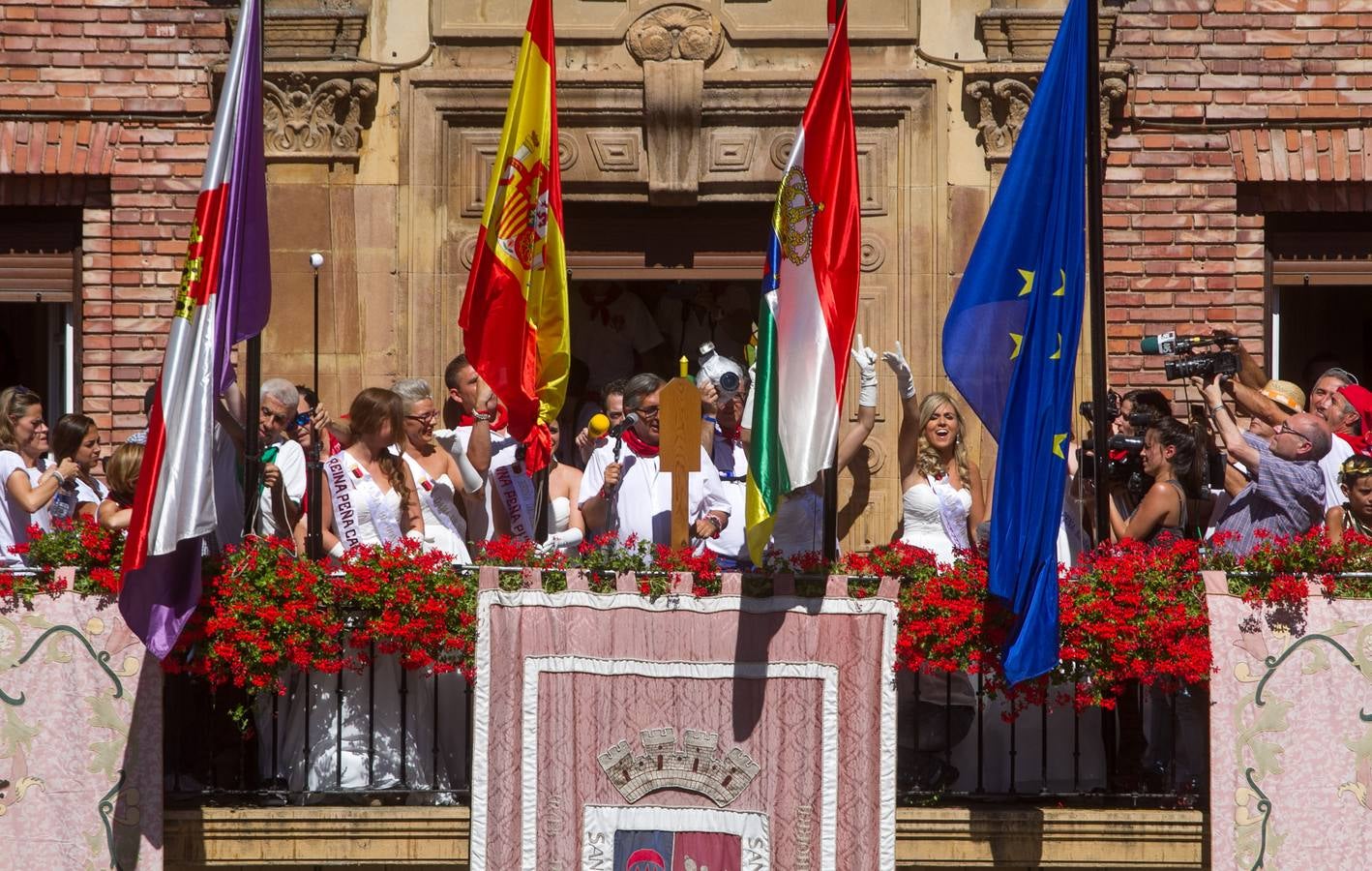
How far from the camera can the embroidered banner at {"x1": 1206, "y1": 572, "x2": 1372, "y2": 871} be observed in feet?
28.4

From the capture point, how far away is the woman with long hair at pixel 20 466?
982 centimetres

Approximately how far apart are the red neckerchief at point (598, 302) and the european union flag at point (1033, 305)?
171 inches

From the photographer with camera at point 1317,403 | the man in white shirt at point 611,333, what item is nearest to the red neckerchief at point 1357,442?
the photographer with camera at point 1317,403

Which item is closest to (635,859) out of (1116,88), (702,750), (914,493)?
(702,750)

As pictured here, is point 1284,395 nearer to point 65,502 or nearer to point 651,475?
point 651,475

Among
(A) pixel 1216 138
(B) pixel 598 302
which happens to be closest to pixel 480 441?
(B) pixel 598 302

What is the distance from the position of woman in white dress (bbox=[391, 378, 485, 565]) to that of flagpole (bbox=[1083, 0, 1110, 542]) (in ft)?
9.16

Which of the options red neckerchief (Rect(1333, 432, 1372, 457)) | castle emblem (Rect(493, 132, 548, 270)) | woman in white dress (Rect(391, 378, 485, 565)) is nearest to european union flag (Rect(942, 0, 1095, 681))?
red neckerchief (Rect(1333, 432, 1372, 457))

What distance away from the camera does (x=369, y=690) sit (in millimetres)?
9203

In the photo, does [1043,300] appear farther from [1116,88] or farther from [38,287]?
[38,287]

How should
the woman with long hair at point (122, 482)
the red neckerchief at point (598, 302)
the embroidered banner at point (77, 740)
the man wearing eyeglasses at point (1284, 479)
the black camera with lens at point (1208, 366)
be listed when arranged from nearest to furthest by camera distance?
the embroidered banner at point (77, 740) < the man wearing eyeglasses at point (1284, 479) < the woman with long hair at point (122, 482) < the black camera with lens at point (1208, 366) < the red neckerchief at point (598, 302)

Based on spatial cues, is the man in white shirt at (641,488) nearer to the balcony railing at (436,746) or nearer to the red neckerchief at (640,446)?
the red neckerchief at (640,446)

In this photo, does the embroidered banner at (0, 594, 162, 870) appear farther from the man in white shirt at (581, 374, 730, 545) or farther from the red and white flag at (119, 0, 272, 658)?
the man in white shirt at (581, 374, 730, 545)

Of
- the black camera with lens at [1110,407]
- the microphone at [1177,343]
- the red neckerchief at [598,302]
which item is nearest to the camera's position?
the microphone at [1177,343]
